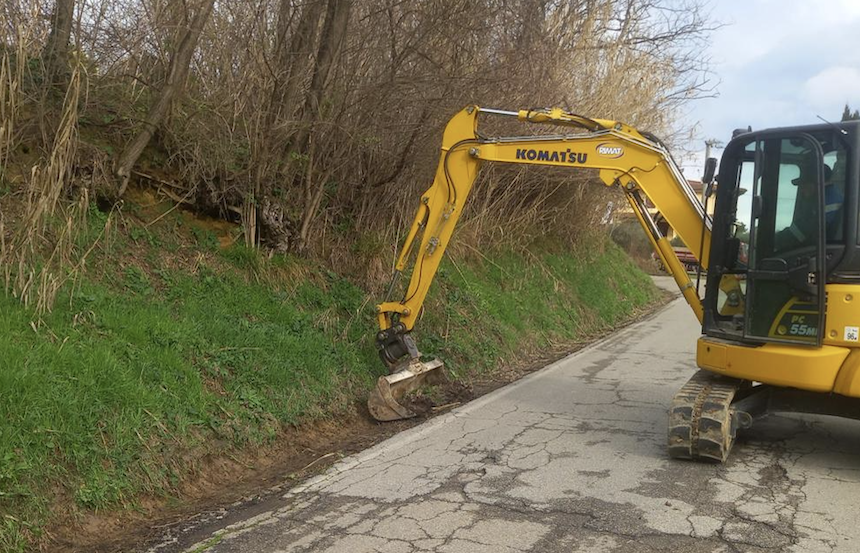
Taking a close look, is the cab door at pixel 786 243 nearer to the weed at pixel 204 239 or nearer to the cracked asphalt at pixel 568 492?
the cracked asphalt at pixel 568 492

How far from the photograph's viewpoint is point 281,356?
25.5 feet

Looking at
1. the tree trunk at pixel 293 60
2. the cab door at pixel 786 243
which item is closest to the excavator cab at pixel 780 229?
the cab door at pixel 786 243

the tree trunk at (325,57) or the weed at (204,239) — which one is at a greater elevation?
the tree trunk at (325,57)

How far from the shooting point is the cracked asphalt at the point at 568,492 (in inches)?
185

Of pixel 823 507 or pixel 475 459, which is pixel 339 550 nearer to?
pixel 475 459

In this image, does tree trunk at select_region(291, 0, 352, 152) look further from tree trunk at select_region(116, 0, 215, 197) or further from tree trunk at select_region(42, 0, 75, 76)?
tree trunk at select_region(42, 0, 75, 76)

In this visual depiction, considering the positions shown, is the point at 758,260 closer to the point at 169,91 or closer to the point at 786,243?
the point at 786,243

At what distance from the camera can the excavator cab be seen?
5.93m

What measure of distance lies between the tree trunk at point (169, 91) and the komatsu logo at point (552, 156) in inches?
156

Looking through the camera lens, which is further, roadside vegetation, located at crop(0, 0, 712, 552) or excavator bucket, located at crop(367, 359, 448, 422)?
excavator bucket, located at crop(367, 359, 448, 422)

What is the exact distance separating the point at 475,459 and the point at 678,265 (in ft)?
9.21

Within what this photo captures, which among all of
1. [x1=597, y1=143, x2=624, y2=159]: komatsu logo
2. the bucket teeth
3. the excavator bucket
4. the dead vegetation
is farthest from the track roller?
the dead vegetation

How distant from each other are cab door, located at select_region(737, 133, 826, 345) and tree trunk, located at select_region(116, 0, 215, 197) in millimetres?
6160

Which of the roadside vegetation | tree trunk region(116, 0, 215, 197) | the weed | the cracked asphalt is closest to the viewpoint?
Answer: the cracked asphalt
